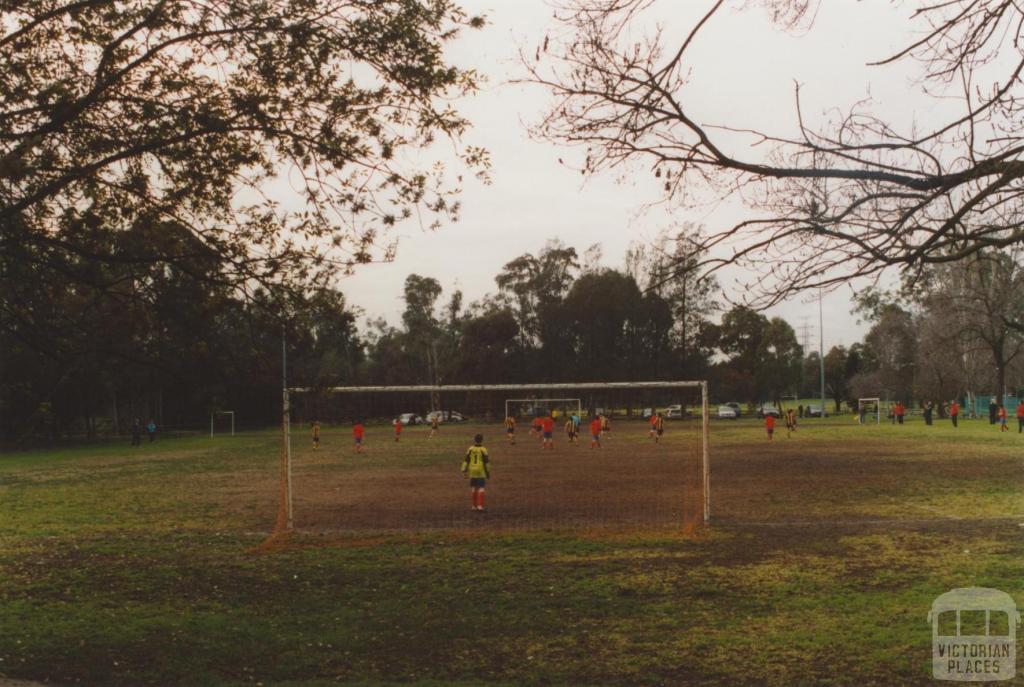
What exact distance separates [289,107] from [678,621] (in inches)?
244

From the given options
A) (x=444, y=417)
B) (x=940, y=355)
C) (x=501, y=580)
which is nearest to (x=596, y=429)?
(x=444, y=417)

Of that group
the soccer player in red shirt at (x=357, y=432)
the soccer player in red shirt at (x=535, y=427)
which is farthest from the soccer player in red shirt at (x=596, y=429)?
the soccer player in red shirt at (x=357, y=432)

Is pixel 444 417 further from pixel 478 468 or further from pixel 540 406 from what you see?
pixel 478 468

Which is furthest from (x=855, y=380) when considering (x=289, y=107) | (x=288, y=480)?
(x=289, y=107)

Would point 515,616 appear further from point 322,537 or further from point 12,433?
point 12,433

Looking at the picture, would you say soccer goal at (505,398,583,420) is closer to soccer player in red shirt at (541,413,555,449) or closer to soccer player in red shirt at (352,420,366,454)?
soccer player in red shirt at (541,413,555,449)

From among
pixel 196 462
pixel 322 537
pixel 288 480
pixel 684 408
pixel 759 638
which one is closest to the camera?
pixel 759 638

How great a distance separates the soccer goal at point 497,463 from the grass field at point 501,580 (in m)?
0.21

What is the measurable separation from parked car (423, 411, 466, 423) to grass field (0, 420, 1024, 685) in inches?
395

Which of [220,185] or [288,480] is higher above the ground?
[220,185]

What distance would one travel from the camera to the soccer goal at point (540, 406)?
36969 millimetres

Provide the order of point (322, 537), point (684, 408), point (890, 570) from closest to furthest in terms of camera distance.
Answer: point (890, 570) < point (322, 537) < point (684, 408)

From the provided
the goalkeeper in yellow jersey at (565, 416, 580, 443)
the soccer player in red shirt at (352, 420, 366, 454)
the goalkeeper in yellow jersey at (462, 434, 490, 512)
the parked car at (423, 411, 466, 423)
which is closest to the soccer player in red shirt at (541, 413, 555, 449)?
the goalkeeper in yellow jersey at (565, 416, 580, 443)

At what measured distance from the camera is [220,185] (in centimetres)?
930
